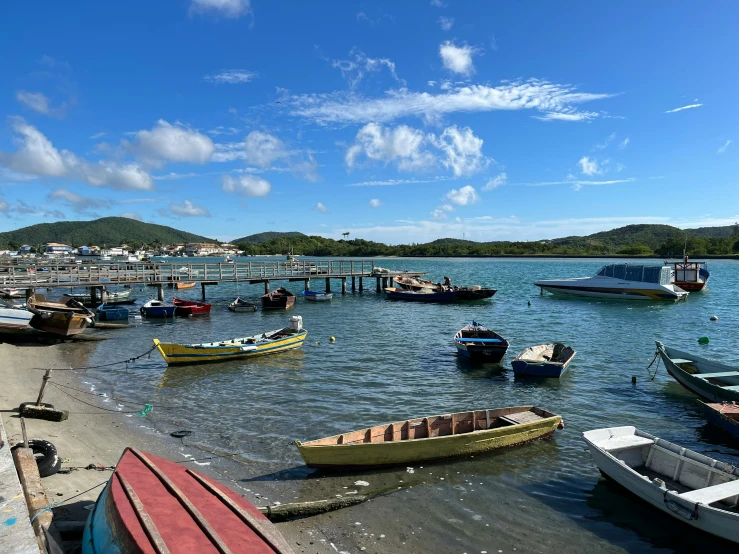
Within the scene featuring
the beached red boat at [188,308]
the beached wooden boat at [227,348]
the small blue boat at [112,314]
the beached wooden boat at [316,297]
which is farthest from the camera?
the beached wooden boat at [316,297]

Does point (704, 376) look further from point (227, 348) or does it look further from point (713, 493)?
point (227, 348)

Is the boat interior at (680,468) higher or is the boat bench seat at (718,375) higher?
the boat bench seat at (718,375)

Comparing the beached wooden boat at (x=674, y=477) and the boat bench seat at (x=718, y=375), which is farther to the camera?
the boat bench seat at (x=718, y=375)

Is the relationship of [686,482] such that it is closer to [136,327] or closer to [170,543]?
[170,543]

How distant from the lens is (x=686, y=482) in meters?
9.23

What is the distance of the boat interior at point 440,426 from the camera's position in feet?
34.9

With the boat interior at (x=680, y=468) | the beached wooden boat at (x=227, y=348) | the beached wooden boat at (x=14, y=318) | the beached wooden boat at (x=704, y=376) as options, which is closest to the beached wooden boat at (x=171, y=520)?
the boat interior at (x=680, y=468)

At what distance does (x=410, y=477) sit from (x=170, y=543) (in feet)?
20.0

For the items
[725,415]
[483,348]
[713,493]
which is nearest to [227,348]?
[483,348]

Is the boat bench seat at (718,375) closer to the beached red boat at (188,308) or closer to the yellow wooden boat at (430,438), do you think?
the yellow wooden boat at (430,438)

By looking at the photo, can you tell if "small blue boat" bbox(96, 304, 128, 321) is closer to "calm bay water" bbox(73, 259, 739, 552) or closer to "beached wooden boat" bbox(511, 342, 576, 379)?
"calm bay water" bbox(73, 259, 739, 552)

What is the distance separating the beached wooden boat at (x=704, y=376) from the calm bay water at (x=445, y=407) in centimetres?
76

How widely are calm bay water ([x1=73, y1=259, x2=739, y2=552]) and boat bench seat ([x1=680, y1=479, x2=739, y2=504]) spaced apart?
846 mm

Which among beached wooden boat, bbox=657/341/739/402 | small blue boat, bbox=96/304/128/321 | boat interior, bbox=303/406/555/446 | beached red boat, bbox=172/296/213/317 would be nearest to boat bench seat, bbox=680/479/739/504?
boat interior, bbox=303/406/555/446
